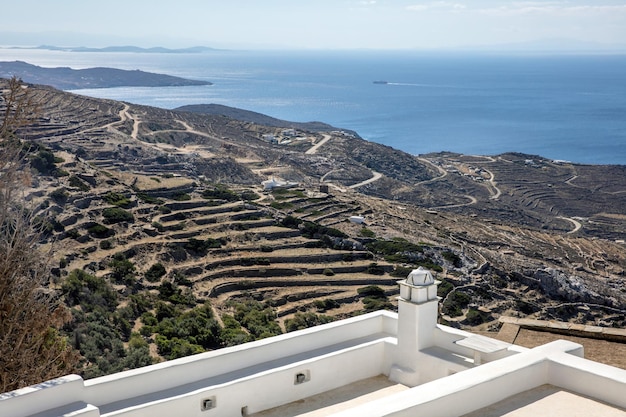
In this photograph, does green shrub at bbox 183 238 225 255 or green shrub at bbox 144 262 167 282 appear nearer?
green shrub at bbox 144 262 167 282

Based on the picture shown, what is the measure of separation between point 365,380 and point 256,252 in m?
27.1

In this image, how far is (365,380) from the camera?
302 inches

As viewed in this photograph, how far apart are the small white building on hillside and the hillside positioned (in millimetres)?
7848

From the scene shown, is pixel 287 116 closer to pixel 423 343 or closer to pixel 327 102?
pixel 327 102

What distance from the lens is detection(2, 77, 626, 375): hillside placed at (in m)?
26.8

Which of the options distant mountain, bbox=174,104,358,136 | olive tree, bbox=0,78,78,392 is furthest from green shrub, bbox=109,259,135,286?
distant mountain, bbox=174,104,358,136

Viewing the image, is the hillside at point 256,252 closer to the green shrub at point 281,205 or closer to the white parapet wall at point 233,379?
the green shrub at point 281,205

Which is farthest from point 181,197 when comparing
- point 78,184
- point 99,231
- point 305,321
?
point 305,321

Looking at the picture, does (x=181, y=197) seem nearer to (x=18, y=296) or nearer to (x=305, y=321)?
(x=305, y=321)

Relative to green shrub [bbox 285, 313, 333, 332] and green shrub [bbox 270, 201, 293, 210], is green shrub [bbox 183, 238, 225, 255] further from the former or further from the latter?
green shrub [bbox 270, 201, 293, 210]

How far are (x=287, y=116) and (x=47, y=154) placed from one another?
124825mm

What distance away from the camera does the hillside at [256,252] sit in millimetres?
26797

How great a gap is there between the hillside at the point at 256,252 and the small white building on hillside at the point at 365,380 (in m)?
7.85

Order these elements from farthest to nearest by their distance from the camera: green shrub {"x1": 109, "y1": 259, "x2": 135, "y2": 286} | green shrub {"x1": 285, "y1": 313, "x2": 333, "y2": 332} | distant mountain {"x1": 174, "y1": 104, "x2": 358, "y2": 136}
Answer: distant mountain {"x1": 174, "y1": 104, "x2": 358, "y2": 136} → green shrub {"x1": 109, "y1": 259, "x2": 135, "y2": 286} → green shrub {"x1": 285, "y1": 313, "x2": 333, "y2": 332}
